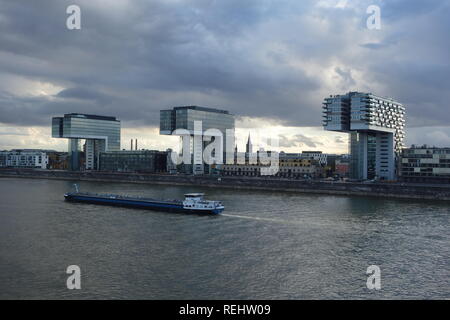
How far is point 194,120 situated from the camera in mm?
120562

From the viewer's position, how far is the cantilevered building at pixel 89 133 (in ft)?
469

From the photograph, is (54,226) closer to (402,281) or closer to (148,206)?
(148,206)

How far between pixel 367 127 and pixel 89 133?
9265cm

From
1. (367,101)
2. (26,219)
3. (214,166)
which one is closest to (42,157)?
(214,166)

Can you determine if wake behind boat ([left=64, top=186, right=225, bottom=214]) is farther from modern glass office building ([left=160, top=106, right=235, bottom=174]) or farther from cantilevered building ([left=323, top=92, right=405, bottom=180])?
modern glass office building ([left=160, top=106, right=235, bottom=174])

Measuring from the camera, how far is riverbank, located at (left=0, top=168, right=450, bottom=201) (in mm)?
65062

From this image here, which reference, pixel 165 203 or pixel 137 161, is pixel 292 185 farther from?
pixel 137 161

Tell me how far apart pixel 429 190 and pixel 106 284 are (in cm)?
5574

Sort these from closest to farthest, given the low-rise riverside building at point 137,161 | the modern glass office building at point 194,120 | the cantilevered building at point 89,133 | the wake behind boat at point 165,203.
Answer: the wake behind boat at point 165,203 < the modern glass office building at point 194,120 < the low-rise riverside building at point 137,161 < the cantilevered building at point 89,133

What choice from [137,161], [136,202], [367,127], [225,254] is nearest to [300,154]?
[367,127]

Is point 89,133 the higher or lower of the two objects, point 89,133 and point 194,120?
the lower

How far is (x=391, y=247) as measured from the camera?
99.1 feet

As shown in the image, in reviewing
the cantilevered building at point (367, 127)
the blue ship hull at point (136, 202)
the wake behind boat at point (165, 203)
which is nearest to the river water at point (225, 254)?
the wake behind boat at point (165, 203)

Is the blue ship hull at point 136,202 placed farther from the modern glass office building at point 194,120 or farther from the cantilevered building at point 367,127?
the modern glass office building at point 194,120
